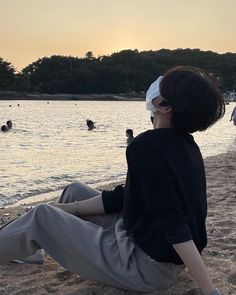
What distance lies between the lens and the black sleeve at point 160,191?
2.59 metres

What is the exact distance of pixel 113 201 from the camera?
330 centimetres

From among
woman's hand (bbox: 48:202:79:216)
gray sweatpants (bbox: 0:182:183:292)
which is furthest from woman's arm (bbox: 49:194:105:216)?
gray sweatpants (bbox: 0:182:183:292)

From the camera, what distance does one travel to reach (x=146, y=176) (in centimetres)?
264

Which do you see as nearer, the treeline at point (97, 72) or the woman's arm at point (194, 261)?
the woman's arm at point (194, 261)

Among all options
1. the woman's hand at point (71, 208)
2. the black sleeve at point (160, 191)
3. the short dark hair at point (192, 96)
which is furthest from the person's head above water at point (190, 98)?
the woman's hand at point (71, 208)

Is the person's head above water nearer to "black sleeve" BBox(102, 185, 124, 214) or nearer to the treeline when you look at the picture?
"black sleeve" BBox(102, 185, 124, 214)

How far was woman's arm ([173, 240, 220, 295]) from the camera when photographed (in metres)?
2.59

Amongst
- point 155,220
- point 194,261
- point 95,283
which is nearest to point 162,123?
point 155,220

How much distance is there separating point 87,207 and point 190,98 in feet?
3.74

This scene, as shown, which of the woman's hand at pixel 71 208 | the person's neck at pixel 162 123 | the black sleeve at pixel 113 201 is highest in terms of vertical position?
the person's neck at pixel 162 123

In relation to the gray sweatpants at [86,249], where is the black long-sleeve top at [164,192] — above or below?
above

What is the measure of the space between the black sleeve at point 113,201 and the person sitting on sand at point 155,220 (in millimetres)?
125

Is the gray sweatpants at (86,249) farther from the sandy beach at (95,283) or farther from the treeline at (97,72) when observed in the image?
the treeline at (97,72)

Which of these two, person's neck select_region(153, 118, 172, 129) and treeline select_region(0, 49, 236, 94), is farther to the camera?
treeline select_region(0, 49, 236, 94)
